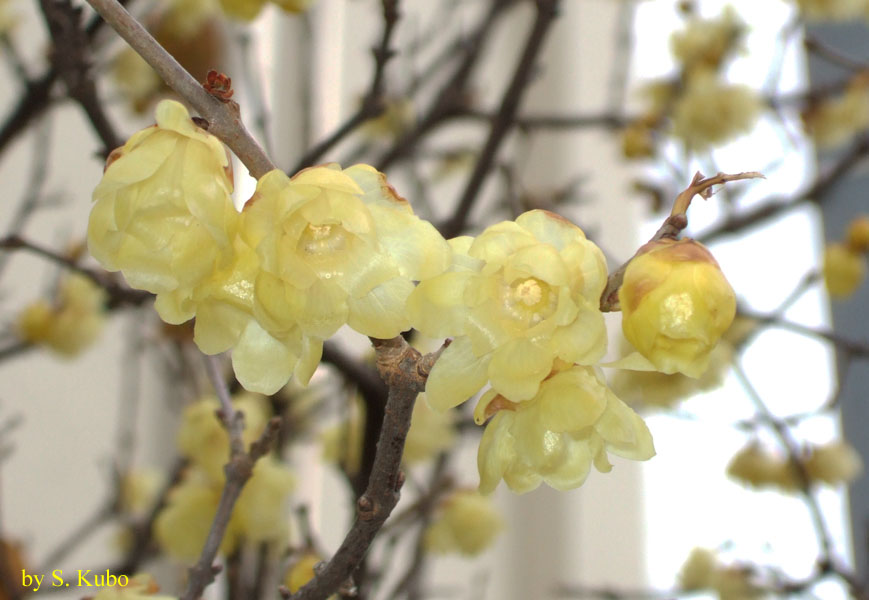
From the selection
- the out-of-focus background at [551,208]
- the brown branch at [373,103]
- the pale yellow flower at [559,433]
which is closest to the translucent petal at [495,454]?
the pale yellow flower at [559,433]

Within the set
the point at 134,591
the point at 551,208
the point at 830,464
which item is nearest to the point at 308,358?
the point at 134,591

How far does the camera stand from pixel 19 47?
104 cm

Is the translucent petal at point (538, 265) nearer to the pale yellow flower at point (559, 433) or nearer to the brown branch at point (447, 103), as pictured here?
the pale yellow flower at point (559, 433)

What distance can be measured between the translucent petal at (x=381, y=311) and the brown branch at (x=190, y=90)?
0.04 meters

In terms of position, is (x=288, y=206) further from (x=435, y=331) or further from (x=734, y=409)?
(x=734, y=409)

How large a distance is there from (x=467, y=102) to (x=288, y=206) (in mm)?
645

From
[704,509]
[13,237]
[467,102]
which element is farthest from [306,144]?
[704,509]

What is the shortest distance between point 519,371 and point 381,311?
0.13 feet

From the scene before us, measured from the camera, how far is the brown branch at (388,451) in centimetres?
24

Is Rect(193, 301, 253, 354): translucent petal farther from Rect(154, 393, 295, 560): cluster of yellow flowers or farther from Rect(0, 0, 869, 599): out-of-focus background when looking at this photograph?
Rect(0, 0, 869, 599): out-of-focus background

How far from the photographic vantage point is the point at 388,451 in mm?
242

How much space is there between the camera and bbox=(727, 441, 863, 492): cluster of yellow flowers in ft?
2.45

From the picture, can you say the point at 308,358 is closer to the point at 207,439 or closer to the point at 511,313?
the point at 511,313

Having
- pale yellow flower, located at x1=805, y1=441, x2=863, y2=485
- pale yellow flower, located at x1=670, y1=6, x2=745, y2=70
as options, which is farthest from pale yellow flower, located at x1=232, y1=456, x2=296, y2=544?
pale yellow flower, located at x1=670, y1=6, x2=745, y2=70
